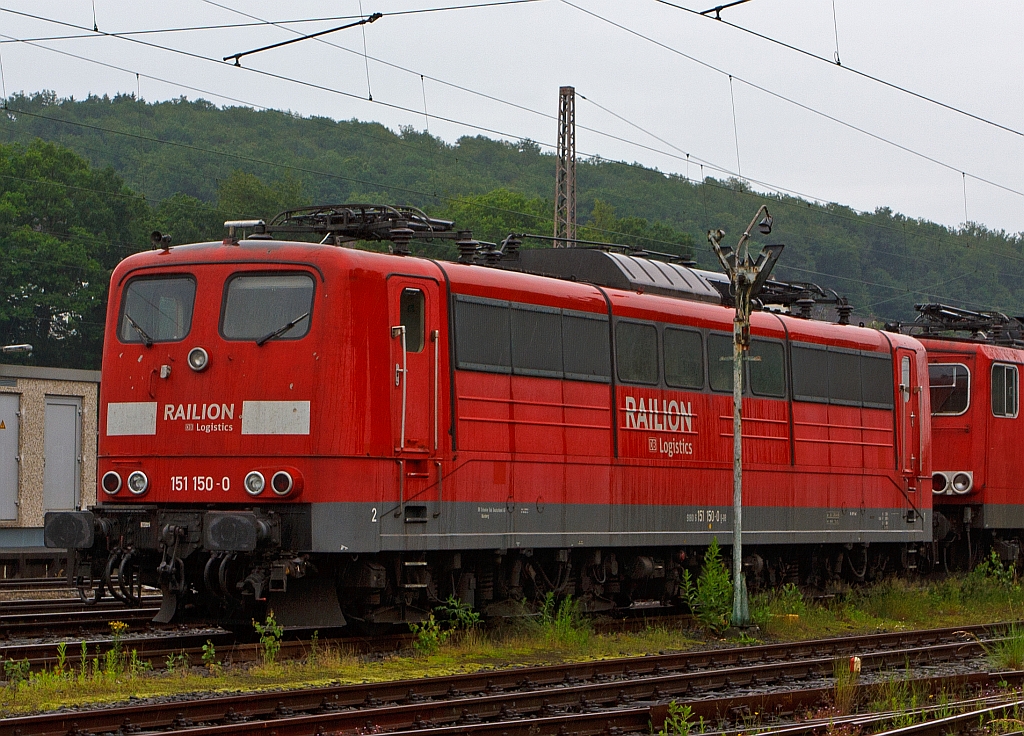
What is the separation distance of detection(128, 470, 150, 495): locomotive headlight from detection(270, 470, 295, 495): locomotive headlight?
1.32 meters

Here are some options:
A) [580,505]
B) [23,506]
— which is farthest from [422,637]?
[23,506]

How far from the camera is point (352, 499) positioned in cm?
1245

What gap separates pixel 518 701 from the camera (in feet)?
33.9

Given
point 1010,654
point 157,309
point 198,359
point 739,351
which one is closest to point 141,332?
point 157,309

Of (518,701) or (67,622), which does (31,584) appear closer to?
(67,622)

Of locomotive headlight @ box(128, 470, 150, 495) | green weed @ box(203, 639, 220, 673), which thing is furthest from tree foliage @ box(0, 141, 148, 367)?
green weed @ box(203, 639, 220, 673)

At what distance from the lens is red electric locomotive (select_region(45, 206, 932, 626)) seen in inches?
491

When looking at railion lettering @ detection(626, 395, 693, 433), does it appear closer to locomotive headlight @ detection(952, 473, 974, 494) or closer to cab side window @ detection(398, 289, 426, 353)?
cab side window @ detection(398, 289, 426, 353)

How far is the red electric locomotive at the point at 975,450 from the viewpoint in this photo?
2184 cm

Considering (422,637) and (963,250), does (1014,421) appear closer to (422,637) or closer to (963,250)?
(422,637)

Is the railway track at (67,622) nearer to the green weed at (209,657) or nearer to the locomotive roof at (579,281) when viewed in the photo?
the green weed at (209,657)

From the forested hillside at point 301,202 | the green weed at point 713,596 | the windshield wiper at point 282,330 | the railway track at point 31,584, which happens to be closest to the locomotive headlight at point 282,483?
the windshield wiper at point 282,330

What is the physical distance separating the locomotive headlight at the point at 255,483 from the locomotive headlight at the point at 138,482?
1.09 m

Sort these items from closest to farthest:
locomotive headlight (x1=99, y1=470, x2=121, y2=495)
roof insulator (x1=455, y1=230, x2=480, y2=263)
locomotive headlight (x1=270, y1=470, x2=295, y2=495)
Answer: locomotive headlight (x1=270, y1=470, x2=295, y2=495)
locomotive headlight (x1=99, y1=470, x2=121, y2=495)
roof insulator (x1=455, y1=230, x2=480, y2=263)
